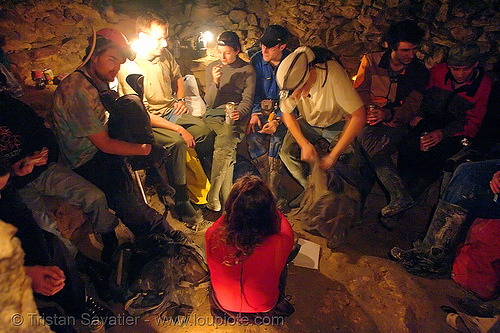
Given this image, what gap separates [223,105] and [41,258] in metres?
3.08

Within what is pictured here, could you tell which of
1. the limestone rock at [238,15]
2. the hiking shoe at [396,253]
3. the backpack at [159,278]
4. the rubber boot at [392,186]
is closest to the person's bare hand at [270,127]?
the rubber boot at [392,186]

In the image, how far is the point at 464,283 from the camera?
9.62 feet

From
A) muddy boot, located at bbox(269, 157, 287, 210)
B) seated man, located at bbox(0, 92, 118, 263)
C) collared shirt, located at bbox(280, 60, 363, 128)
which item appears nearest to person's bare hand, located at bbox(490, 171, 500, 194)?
collared shirt, located at bbox(280, 60, 363, 128)

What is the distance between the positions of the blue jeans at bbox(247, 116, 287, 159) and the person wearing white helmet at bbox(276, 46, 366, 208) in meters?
0.35

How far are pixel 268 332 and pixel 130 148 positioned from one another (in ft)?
7.49

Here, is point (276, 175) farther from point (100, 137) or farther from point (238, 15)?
point (238, 15)

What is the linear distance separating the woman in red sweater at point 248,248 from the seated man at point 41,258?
108 cm

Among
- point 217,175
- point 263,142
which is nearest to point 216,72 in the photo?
point 263,142

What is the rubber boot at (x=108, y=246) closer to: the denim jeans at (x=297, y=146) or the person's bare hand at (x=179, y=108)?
the person's bare hand at (x=179, y=108)

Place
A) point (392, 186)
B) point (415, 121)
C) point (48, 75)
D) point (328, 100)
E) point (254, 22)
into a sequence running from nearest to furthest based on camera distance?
point (328, 100) < point (392, 186) < point (415, 121) < point (48, 75) < point (254, 22)

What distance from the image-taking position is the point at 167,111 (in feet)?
13.6

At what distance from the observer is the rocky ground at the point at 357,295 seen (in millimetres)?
2684

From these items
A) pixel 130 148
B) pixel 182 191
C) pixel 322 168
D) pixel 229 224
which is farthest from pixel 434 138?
pixel 130 148

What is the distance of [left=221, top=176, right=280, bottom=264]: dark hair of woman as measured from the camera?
79.9 inches
